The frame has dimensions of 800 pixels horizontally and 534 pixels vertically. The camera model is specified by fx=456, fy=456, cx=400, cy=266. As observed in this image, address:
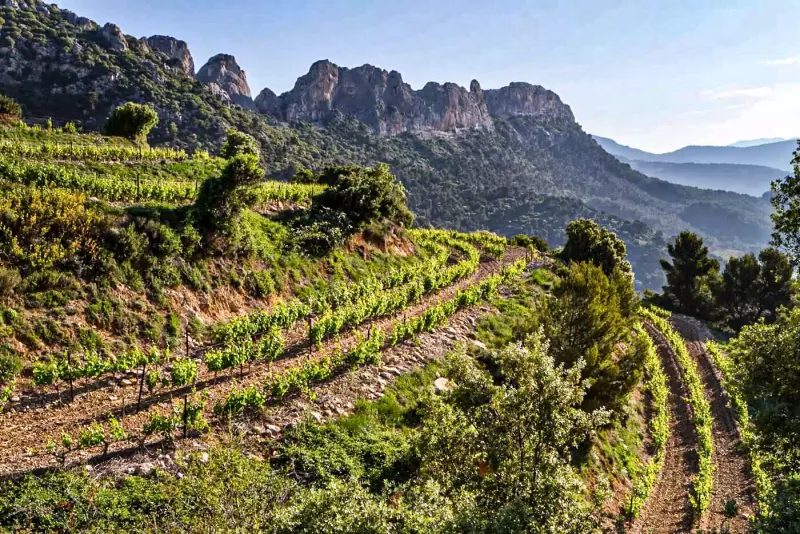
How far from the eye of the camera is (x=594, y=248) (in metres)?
50.6

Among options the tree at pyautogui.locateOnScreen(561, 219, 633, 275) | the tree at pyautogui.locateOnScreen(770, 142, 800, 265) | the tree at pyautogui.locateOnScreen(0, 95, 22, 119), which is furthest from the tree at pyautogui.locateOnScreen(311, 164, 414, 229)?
the tree at pyautogui.locateOnScreen(561, 219, 633, 275)

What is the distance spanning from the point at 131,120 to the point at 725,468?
162 ft

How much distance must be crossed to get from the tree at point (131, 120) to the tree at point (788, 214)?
43785mm

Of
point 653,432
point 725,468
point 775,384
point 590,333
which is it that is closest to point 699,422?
point 653,432

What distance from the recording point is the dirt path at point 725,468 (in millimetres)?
19141

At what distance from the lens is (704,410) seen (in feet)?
95.5

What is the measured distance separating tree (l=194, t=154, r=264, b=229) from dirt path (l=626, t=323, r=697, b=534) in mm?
22449

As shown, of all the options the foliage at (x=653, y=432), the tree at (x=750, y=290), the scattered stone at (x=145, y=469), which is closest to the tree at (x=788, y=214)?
the foliage at (x=653, y=432)

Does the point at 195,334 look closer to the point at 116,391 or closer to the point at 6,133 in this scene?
the point at 116,391

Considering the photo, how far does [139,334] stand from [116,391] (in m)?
3.15

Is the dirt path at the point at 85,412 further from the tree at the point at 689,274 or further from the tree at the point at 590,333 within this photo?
the tree at the point at 689,274

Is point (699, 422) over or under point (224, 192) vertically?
under

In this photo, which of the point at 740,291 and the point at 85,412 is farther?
the point at 740,291

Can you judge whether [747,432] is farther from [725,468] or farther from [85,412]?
[85,412]
